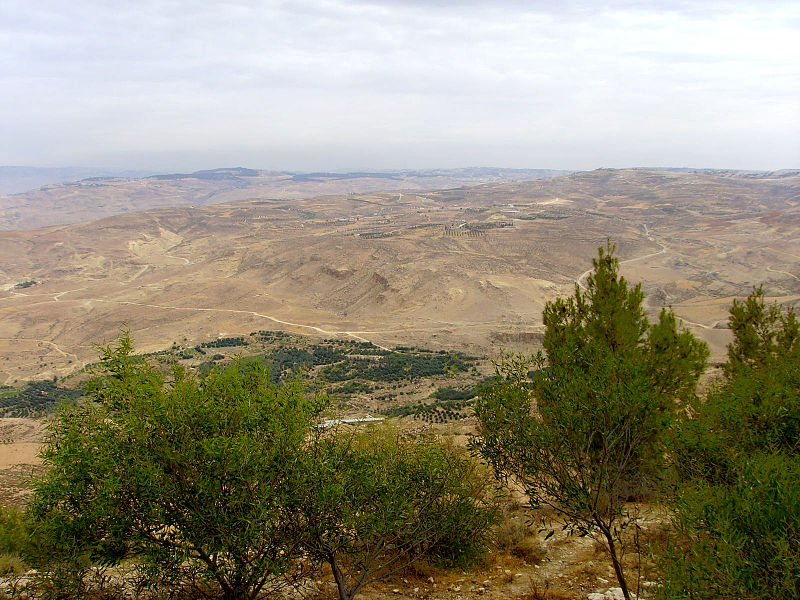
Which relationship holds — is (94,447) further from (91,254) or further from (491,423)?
(91,254)

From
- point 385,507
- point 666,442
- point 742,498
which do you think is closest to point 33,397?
point 385,507

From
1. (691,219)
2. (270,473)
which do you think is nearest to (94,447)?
(270,473)

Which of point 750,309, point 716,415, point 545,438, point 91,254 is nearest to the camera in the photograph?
point 545,438

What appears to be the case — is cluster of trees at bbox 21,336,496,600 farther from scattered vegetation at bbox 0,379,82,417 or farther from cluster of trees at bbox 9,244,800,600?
scattered vegetation at bbox 0,379,82,417

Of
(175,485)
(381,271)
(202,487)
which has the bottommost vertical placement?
(381,271)

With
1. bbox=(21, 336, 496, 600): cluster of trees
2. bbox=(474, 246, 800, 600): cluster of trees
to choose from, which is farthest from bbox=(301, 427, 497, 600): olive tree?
bbox=(474, 246, 800, 600): cluster of trees

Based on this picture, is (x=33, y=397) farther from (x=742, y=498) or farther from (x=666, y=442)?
(x=742, y=498)
